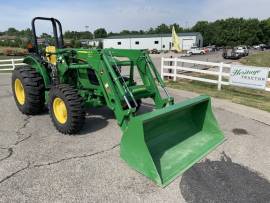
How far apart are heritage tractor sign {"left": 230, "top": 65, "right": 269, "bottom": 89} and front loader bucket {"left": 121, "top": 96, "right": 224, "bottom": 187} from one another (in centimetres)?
465

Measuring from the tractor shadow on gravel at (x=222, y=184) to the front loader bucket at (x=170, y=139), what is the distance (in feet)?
0.67

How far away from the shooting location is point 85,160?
4.23 metres

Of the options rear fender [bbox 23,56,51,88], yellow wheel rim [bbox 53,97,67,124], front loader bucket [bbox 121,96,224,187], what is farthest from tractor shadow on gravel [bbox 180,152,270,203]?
rear fender [bbox 23,56,51,88]

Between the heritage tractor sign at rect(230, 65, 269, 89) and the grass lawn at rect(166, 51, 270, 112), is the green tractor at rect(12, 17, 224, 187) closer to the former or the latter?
the grass lawn at rect(166, 51, 270, 112)

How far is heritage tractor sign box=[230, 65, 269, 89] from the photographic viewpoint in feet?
28.7

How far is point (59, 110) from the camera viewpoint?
5363 mm

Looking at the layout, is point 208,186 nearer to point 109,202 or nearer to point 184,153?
point 184,153

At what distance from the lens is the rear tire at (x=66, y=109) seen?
4.84 meters

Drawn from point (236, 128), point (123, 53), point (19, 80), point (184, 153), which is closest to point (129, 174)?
point (184, 153)

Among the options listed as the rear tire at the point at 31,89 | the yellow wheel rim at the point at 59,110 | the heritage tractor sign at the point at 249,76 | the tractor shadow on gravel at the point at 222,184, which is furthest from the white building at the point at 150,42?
the tractor shadow on gravel at the point at 222,184

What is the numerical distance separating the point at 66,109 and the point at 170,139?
1.98 m

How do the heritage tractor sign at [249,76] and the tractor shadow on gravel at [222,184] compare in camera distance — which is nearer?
the tractor shadow on gravel at [222,184]

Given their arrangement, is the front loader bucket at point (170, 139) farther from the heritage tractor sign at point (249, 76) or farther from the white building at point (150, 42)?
the white building at point (150, 42)

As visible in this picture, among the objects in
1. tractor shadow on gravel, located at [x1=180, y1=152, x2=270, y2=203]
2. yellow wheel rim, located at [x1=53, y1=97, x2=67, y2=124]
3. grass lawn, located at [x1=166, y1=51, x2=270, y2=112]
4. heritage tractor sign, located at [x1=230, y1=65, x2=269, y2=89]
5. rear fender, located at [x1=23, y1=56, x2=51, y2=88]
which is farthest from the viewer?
heritage tractor sign, located at [x1=230, y1=65, x2=269, y2=89]
